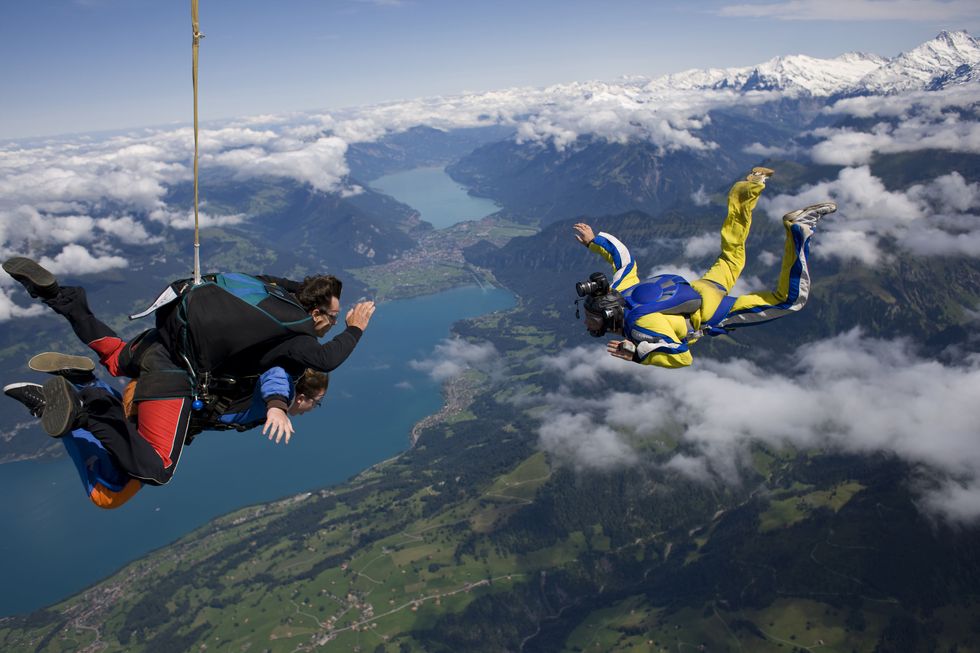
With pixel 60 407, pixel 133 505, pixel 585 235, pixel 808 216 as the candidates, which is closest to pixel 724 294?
pixel 808 216

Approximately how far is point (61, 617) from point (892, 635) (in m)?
196

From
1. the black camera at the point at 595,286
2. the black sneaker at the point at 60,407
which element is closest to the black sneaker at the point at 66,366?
the black sneaker at the point at 60,407

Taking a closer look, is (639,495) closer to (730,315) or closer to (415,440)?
(415,440)

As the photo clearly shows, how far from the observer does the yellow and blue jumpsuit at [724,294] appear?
8.92m

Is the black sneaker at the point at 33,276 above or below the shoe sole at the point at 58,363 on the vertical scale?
above

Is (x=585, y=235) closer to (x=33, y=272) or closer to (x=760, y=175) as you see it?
(x=760, y=175)

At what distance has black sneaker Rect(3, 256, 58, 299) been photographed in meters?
7.19

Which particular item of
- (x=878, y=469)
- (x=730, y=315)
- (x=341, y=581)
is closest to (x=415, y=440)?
(x=341, y=581)

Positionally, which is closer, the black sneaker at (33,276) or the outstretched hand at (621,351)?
the black sneaker at (33,276)

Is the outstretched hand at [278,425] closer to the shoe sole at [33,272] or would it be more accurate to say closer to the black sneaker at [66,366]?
the black sneaker at [66,366]

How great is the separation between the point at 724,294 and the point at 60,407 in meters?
10.4

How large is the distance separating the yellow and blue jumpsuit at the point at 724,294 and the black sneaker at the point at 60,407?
7.68m

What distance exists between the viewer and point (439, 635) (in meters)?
→ 131

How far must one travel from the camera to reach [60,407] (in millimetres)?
6352
